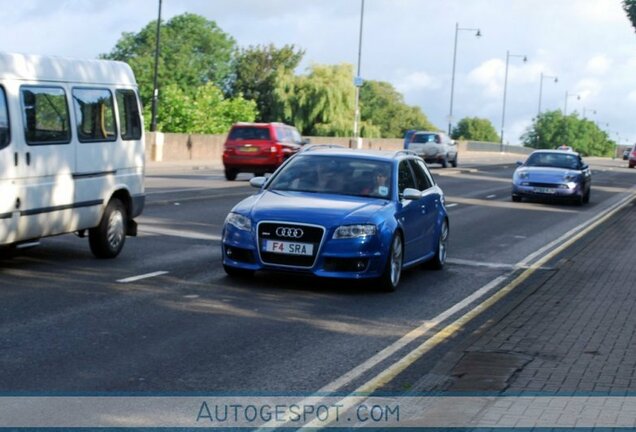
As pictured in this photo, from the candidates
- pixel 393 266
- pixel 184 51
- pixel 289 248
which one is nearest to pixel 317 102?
pixel 184 51

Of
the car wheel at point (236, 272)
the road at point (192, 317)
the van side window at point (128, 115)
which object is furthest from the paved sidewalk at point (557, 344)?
the van side window at point (128, 115)

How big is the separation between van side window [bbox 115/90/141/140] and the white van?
12 millimetres

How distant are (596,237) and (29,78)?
1207 cm

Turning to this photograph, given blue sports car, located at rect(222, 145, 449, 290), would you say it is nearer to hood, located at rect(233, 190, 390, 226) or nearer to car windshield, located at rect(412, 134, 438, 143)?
hood, located at rect(233, 190, 390, 226)

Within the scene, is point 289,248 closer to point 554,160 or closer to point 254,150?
point 554,160

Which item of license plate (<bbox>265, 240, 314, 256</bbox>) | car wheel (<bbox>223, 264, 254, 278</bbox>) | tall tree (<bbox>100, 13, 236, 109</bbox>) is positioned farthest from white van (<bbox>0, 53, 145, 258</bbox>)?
tall tree (<bbox>100, 13, 236, 109</bbox>)

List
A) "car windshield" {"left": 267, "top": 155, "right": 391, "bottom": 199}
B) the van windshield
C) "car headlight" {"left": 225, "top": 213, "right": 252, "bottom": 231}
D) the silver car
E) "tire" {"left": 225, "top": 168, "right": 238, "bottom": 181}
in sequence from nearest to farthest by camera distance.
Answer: "car headlight" {"left": 225, "top": 213, "right": 252, "bottom": 231} < "car windshield" {"left": 267, "top": 155, "right": 391, "bottom": 199} < "tire" {"left": 225, "top": 168, "right": 238, "bottom": 181} < the van windshield < the silver car

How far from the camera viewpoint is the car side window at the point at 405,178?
567 inches

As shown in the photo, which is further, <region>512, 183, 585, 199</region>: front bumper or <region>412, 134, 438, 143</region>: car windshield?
<region>412, 134, 438, 143</region>: car windshield

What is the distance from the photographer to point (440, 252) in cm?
1562

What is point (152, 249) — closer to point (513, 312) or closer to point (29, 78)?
point (29, 78)

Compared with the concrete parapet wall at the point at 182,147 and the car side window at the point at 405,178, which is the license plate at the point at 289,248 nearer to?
the car side window at the point at 405,178

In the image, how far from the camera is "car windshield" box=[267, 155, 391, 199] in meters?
14.1

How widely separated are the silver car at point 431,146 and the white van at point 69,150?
144ft
